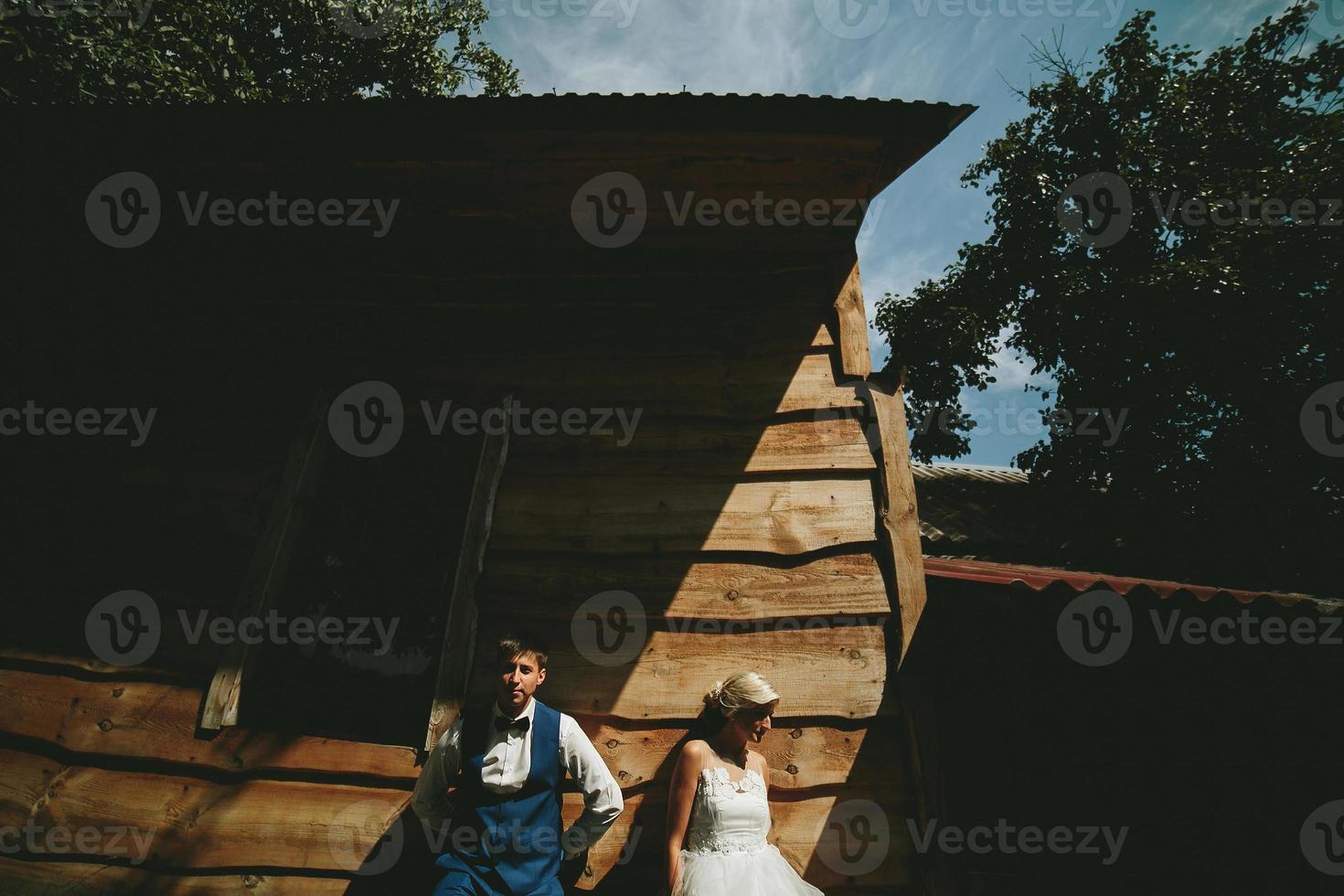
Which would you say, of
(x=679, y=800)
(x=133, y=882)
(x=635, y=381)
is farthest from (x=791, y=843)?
(x=133, y=882)

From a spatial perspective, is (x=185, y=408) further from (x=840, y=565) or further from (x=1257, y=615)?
(x=1257, y=615)

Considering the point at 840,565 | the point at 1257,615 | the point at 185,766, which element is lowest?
the point at 185,766

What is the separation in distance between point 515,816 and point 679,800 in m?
0.70

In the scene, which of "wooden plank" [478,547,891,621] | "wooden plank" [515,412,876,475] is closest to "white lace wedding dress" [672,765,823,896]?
"wooden plank" [478,547,891,621]

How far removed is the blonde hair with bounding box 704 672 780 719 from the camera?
2.43m

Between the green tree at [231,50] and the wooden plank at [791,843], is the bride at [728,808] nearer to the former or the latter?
the wooden plank at [791,843]

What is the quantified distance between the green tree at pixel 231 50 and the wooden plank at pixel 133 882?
388 centimetres

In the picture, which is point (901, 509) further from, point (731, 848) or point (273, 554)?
point (273, 554)

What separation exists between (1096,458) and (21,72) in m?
16.4

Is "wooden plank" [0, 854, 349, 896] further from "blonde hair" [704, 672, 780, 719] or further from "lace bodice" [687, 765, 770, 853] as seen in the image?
"blonde hair" [704, 672, 780, 719]

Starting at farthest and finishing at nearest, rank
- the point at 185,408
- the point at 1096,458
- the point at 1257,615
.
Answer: the point at 1096,458 → the point at 185,408 → the point at 1257,615

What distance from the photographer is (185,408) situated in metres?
3.29

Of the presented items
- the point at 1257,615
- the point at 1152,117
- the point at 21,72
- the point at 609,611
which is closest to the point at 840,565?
the point at 609,611

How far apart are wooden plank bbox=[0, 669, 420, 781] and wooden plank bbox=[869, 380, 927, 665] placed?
8.22 feet
